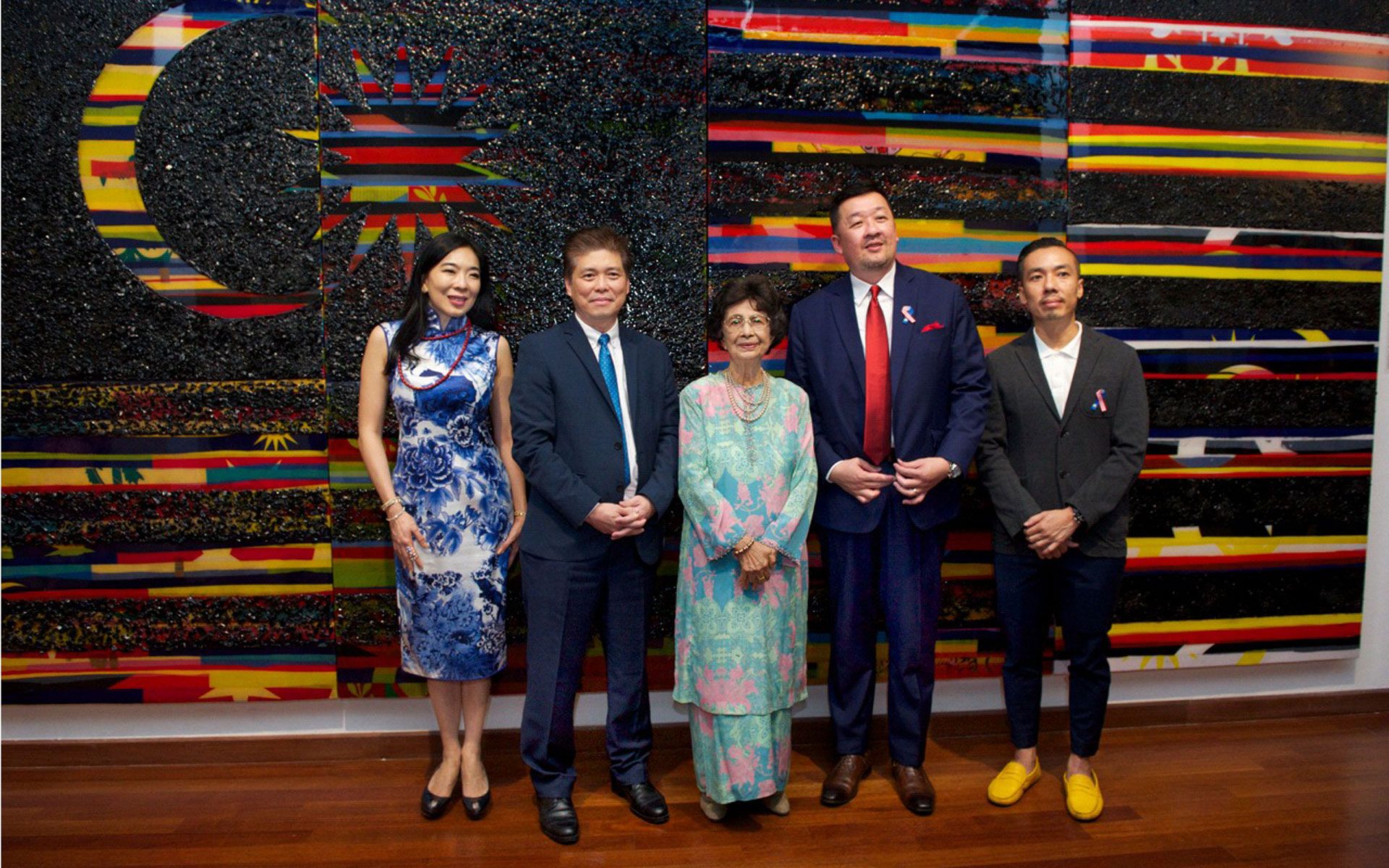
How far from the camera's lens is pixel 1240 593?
3186mm

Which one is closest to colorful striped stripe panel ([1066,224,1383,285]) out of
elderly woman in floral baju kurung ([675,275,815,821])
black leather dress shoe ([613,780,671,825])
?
elderly woman in floral baju kurung ([675,275,815,821])

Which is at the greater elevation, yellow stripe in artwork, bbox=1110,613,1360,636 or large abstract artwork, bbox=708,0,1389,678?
large abstract artwork, bbox=708,0,1389,678

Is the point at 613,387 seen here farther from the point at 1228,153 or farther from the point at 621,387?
the point at 1228,153

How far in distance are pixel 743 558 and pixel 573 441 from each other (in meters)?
Result: 0.56

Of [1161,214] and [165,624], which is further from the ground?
[1161,214]

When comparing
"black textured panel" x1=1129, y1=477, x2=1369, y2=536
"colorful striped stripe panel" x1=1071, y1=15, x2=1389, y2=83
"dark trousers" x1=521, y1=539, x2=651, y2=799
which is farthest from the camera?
"black textured panel" x1=1129, y1=477, x2=1369, y2=536

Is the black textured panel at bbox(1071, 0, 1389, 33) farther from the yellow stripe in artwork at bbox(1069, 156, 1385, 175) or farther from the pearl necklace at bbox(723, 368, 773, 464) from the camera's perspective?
the pearl necklace at bbox(723, 368, 773, 464)

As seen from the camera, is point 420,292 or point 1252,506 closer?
point 420,292

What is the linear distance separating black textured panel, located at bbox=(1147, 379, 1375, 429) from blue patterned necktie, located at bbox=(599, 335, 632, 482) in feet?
6.24

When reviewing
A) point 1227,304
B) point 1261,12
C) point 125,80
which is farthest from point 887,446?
point 125,80

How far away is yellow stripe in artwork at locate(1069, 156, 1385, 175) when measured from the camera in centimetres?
305

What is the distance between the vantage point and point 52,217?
283 centimetres

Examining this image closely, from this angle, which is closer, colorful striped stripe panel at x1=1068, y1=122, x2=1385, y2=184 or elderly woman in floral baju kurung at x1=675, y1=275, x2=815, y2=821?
elderly woman in floral baju kurung at x1=675, y1=275, x2=815, y2=821

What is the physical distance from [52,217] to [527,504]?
1.84m
